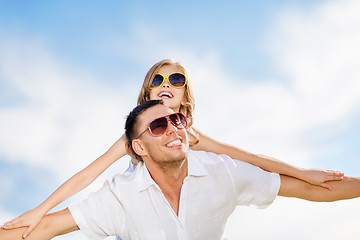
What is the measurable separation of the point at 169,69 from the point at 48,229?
2879mm

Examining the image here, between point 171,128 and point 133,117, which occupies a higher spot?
point 133,117

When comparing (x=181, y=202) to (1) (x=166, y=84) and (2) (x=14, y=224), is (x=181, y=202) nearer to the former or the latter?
(2) (x=14, y=224)

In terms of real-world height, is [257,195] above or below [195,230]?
above

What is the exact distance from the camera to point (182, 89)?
5.77 m

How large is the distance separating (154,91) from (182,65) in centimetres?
70

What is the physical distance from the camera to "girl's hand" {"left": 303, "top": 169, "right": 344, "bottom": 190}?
4.79 meters

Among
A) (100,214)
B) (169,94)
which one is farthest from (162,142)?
(169,94)

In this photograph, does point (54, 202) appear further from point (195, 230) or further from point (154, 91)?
point (154, 91)

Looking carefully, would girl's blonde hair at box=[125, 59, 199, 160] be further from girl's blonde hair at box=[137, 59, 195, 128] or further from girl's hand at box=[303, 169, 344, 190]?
girl's hand at box=[303, 169, 344, 190]

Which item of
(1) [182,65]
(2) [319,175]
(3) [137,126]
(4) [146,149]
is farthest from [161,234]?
(1) [182,65]

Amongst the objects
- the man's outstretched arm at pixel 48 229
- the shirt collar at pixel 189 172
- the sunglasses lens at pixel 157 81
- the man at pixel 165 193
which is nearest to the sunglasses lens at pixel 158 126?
the man at pixel 165 193

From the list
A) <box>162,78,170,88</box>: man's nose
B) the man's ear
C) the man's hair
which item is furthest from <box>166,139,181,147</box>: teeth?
<box>162,78,170,88</box>: man's nose

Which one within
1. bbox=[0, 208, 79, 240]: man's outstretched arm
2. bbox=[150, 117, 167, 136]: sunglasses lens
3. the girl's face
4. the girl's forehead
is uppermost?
the girl's forehead

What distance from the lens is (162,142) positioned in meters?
4.36
